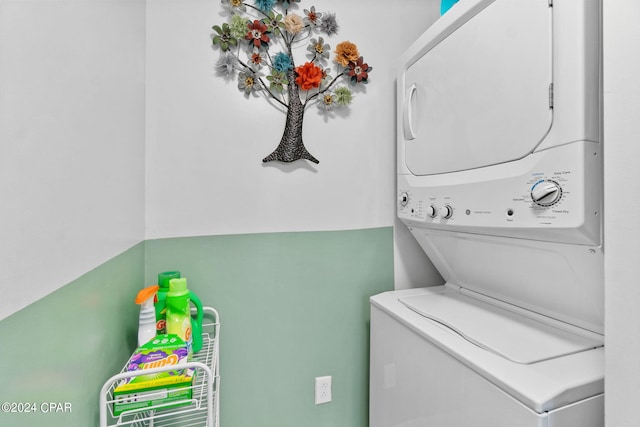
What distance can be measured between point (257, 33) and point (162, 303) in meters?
1.22

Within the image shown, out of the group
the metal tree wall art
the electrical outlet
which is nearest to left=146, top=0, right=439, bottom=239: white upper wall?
the metal tree wall art

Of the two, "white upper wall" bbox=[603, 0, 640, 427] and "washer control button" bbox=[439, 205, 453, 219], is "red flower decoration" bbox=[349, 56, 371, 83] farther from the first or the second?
"white upper wall" bbox=[603, 0, 640, 427]

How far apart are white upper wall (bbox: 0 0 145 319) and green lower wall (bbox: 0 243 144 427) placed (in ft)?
0.14

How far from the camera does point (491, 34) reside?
0.97m

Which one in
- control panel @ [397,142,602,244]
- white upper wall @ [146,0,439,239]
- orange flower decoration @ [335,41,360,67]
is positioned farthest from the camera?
orange flower decoration @ [335,41,360,67]

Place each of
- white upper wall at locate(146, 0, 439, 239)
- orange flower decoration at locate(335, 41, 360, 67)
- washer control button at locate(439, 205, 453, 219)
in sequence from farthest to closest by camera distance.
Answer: orange flower decoration at locate(335, 41, 360, 67) < white upper wall at locate(146, 0, 439, 239) < washer control button at locate(439, 205, 453, 219)

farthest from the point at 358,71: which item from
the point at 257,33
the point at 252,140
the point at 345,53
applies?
the point at 252,140

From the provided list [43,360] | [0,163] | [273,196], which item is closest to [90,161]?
[0,163]

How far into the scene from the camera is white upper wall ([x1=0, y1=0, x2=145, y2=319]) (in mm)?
538

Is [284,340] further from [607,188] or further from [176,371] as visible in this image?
[607,188]

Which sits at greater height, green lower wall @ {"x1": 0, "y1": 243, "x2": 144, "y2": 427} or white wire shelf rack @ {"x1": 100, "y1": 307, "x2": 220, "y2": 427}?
green lower wall @ {"x1": 0, "y1": 243, "x2": 144, "y2": 427}

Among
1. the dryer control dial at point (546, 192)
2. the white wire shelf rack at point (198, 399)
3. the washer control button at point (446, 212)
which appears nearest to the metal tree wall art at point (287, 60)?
the washer control button at point (446, 212)

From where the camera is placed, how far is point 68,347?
69 centimetres

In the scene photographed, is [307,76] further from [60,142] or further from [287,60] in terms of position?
[60,142]
